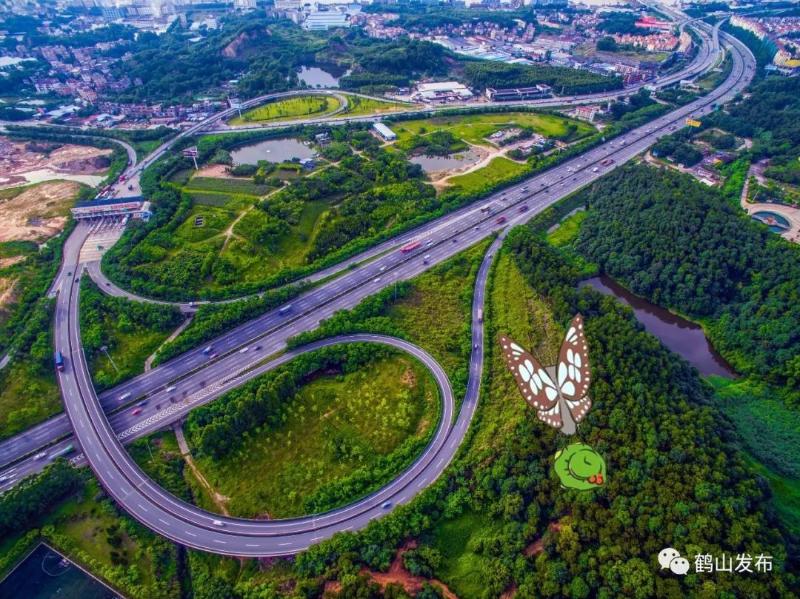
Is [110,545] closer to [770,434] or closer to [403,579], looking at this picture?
[403,579]

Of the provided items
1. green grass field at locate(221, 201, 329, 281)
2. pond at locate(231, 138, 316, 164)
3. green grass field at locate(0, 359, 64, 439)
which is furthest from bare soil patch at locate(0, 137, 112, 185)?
green grass field at locate(0, 359, 64, 439)

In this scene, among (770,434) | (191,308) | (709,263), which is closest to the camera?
(770,434)

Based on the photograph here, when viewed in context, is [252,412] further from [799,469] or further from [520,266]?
[799,469]

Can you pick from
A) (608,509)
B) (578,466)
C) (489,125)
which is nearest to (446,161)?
(489,125)

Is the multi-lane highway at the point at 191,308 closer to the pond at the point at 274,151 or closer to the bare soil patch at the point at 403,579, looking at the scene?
the bare soil patch at the point at 403,579

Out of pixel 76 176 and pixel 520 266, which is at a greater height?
pixel 520 266

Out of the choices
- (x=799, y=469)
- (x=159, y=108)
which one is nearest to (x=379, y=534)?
(x=799, y=469)
